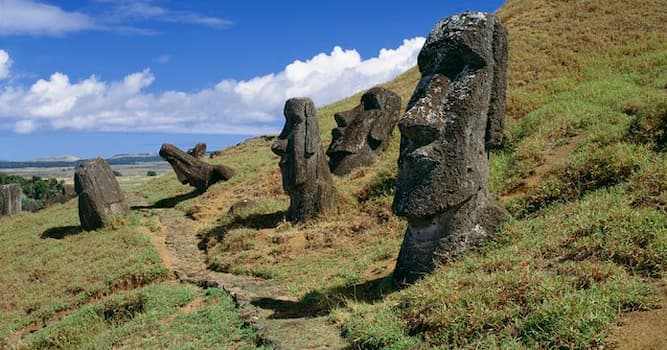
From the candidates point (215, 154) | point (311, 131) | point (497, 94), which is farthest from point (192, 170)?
point (497, 94)

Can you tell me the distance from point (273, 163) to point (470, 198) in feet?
61.2

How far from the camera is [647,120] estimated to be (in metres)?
11.4

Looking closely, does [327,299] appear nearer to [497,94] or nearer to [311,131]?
[497,94]

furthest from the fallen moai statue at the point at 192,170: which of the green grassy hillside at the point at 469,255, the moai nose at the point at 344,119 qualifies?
the moai nose at the point at 344,119

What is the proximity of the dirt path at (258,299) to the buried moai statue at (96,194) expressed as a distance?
2218 millimetres

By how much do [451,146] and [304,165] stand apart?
25.2ft

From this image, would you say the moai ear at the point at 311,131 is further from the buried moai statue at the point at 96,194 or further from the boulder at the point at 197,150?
the boulder at the point at 197,150

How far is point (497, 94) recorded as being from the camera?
29.9ft

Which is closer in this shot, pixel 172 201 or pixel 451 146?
pixel 451 146

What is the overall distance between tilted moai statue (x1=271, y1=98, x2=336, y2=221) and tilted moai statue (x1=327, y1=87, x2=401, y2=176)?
460cm

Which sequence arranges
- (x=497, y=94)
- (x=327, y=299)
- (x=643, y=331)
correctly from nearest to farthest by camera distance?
(x=643, y=331), (x=327, y=299), (x=497, y=94)

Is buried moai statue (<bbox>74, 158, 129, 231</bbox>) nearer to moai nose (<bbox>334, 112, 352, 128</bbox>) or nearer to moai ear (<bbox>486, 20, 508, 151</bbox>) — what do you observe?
moai nose (<bbox>334, 112, 352, 128</bbox>)

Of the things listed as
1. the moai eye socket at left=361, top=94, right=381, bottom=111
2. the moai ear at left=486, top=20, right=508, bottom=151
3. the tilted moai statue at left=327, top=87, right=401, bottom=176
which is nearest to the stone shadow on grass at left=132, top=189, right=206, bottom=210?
the tilted moai statue at left=327, top=87, right=401, bottom=176

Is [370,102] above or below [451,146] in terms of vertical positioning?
above
